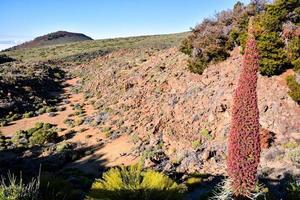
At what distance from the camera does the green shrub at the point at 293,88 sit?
69.2 ft

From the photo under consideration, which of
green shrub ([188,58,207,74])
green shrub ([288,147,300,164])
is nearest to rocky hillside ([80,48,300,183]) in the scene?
green shrub ([288,147,300,164])

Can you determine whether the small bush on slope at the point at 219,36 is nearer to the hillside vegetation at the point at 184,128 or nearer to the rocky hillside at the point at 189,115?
the hillside vegetation at the point at 184,128

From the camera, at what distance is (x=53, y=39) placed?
133m

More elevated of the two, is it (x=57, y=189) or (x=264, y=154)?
(x=57, y=189)

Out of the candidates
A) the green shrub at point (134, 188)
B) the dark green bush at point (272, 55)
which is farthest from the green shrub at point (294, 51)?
the green shrub at point (134, 188)

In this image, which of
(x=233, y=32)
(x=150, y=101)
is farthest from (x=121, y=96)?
(x=233, y=32)

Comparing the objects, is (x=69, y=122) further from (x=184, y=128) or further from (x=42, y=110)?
(x=184, y=128)

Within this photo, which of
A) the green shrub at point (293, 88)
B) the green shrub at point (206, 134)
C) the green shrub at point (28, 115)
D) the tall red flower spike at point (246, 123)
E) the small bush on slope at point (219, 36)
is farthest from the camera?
the green shrub at point (28, 115)

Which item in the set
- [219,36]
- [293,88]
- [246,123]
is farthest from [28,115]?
[246,123]

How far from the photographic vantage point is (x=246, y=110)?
8828 mm

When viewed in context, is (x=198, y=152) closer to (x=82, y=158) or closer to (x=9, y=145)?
(x=82, y=158)

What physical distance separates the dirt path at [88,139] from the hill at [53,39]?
92144 millimetres

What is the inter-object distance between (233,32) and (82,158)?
42.5ft

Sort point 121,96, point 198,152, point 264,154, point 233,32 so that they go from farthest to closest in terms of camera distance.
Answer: point 121,96 → point 233,32 → point 198,152 → point 264,154
